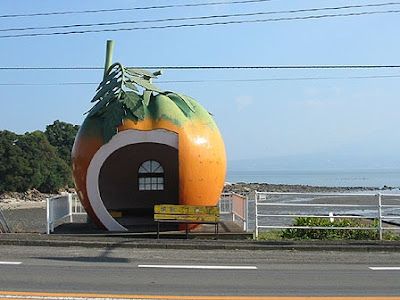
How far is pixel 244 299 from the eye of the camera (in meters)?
7.12

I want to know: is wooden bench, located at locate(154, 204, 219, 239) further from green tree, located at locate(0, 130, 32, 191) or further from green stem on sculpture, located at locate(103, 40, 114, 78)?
green tree, located at locate(0, 130, 32, 191)

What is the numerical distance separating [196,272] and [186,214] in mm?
4508

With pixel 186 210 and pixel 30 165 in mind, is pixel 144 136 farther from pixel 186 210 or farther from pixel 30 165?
pixel 30 165

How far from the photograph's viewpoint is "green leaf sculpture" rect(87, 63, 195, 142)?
14227 mm

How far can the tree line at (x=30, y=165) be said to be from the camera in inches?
2581

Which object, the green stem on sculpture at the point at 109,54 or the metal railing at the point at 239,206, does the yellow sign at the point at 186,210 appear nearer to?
the metal railing at the point at 239,206

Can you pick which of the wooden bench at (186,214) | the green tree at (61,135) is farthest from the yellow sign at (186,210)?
the green tree at (61,135)

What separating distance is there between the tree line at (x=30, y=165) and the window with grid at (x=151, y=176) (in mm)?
51207

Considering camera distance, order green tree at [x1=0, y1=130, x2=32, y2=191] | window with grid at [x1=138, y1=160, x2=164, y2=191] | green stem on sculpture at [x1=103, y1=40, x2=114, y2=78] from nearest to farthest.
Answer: green stem on sculpture at [x1=103, y1=40, x2=114, y2=78], window with grid at [x1=138, y1=160, x2=164, y2=191], green tree at [x1=0, y1=130, x2=32, y2=191]

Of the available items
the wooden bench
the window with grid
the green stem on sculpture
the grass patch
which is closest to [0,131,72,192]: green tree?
the window with grid

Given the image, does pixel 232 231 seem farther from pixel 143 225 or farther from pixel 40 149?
pixel 40 149

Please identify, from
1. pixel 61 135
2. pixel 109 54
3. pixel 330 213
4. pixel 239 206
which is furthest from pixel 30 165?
pixel 330 213

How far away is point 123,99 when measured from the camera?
47.9ft

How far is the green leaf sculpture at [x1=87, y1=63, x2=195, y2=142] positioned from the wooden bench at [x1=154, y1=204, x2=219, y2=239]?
8.13 feet
